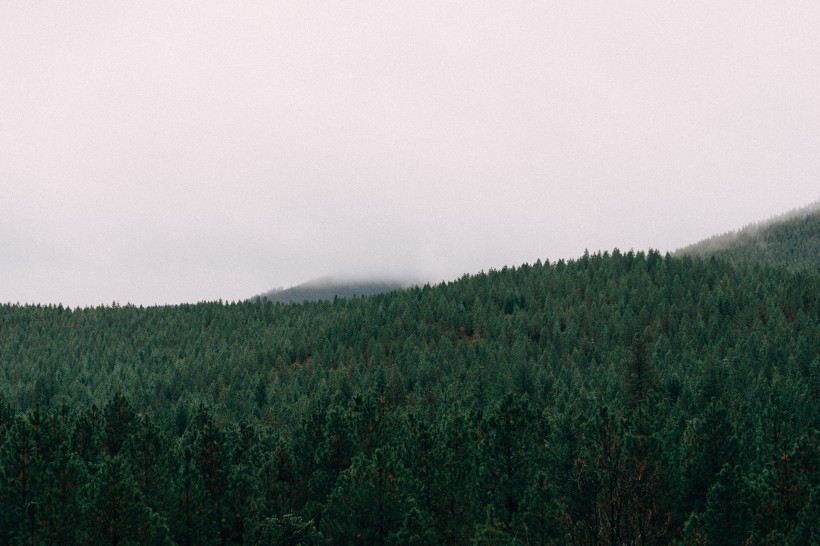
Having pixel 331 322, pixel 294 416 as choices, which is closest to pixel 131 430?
pixel 294 416

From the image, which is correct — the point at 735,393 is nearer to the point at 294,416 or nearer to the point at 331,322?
the point at 294,416

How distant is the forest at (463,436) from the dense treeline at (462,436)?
186 mm

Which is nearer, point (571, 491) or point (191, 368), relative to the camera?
point (571, 491)

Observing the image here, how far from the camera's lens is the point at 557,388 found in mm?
100438

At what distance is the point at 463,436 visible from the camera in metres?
49.9

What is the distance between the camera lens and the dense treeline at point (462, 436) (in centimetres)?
3803

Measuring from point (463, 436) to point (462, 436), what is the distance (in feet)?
0.23

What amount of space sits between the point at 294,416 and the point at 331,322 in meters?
75.2

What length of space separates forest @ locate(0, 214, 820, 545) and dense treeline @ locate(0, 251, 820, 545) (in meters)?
0.19

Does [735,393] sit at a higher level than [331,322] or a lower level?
lower

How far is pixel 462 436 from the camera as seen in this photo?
164 feet

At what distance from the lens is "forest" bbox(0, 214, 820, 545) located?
125 ft

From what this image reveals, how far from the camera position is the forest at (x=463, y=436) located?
3797 centimetres

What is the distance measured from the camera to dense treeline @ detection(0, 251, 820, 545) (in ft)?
125
